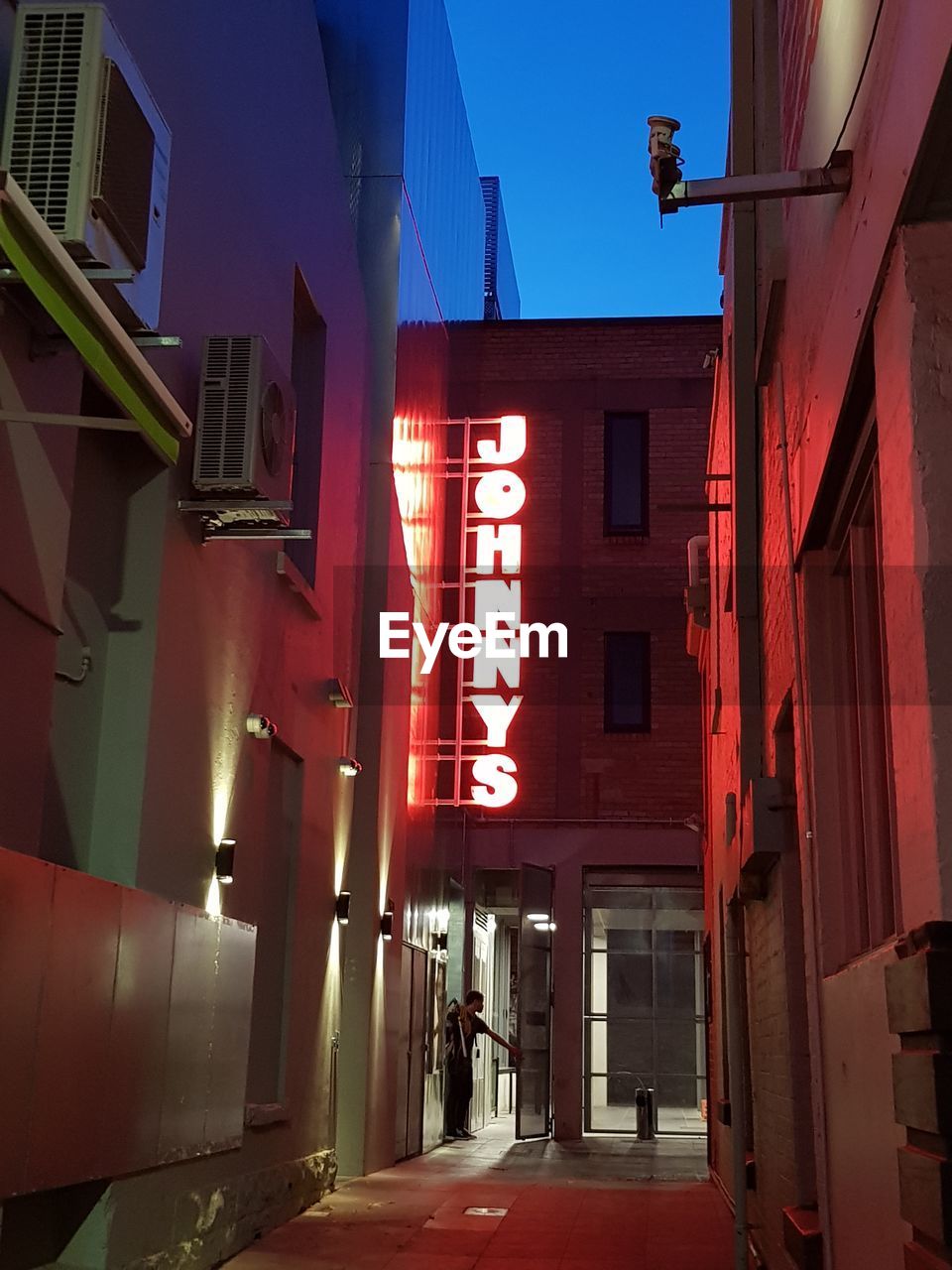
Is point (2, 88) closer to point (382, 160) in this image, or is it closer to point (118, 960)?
point (118, 960)

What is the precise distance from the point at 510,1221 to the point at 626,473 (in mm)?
11561

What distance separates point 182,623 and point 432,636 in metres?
9.28

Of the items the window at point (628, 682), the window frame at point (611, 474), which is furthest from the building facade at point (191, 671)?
the window frame at point (611, 474)

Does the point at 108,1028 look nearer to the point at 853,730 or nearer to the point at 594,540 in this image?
the point at 853,730

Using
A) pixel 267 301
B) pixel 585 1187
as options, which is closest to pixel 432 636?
pixel 585 1187

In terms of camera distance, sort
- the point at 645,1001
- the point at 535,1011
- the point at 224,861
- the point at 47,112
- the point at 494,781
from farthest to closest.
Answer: the point at 645,1001
the point at 494,781
the point at 535,1011
the point at 224,861
the point at 47,112

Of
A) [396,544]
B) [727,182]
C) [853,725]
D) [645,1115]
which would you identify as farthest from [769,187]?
[645,1115]

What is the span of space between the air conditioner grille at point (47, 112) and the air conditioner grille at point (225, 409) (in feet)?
6.56

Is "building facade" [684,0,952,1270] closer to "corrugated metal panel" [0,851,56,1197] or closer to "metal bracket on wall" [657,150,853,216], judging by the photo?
"metal bracket on wall" [657,150,853,216]

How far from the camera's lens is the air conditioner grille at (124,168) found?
4797 mm

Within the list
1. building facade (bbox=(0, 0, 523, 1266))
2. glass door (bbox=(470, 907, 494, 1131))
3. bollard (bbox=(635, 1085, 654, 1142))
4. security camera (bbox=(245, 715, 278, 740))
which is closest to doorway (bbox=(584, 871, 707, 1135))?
bollard (bbox=(635, 1085, 654, 1142))

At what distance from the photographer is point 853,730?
4871 mm

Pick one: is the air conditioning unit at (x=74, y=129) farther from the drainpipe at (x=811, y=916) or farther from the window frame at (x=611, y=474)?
the window frame at (x=611, y=474)

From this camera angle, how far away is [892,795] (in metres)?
4.12
